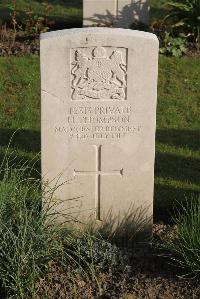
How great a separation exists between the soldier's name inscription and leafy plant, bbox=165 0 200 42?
192 inches

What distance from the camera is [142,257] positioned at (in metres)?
4.85

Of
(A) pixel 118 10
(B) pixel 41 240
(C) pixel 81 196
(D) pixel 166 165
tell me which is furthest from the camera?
(A) pixel 118 10

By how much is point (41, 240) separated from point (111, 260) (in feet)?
1.99

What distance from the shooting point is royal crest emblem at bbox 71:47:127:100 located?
15.1 feet

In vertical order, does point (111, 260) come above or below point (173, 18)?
below

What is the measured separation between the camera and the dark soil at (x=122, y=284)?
14.5 ft

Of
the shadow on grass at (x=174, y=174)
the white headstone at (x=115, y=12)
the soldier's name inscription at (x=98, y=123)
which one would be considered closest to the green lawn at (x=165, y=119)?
the shadow on grass at (x=174, y=174)

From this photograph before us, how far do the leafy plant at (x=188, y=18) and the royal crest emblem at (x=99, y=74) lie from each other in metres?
4.93

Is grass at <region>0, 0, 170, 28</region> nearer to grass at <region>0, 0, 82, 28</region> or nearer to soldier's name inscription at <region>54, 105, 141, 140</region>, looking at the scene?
grass at <region>0, 0, 82, 28</region>

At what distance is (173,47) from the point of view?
897 cm

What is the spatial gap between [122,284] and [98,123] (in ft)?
3.98

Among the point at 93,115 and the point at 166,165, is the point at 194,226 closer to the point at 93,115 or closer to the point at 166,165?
the point at 93,115

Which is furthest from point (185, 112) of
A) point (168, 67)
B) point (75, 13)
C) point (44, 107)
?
point (75, 13)

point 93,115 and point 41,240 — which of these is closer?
point 41,240
